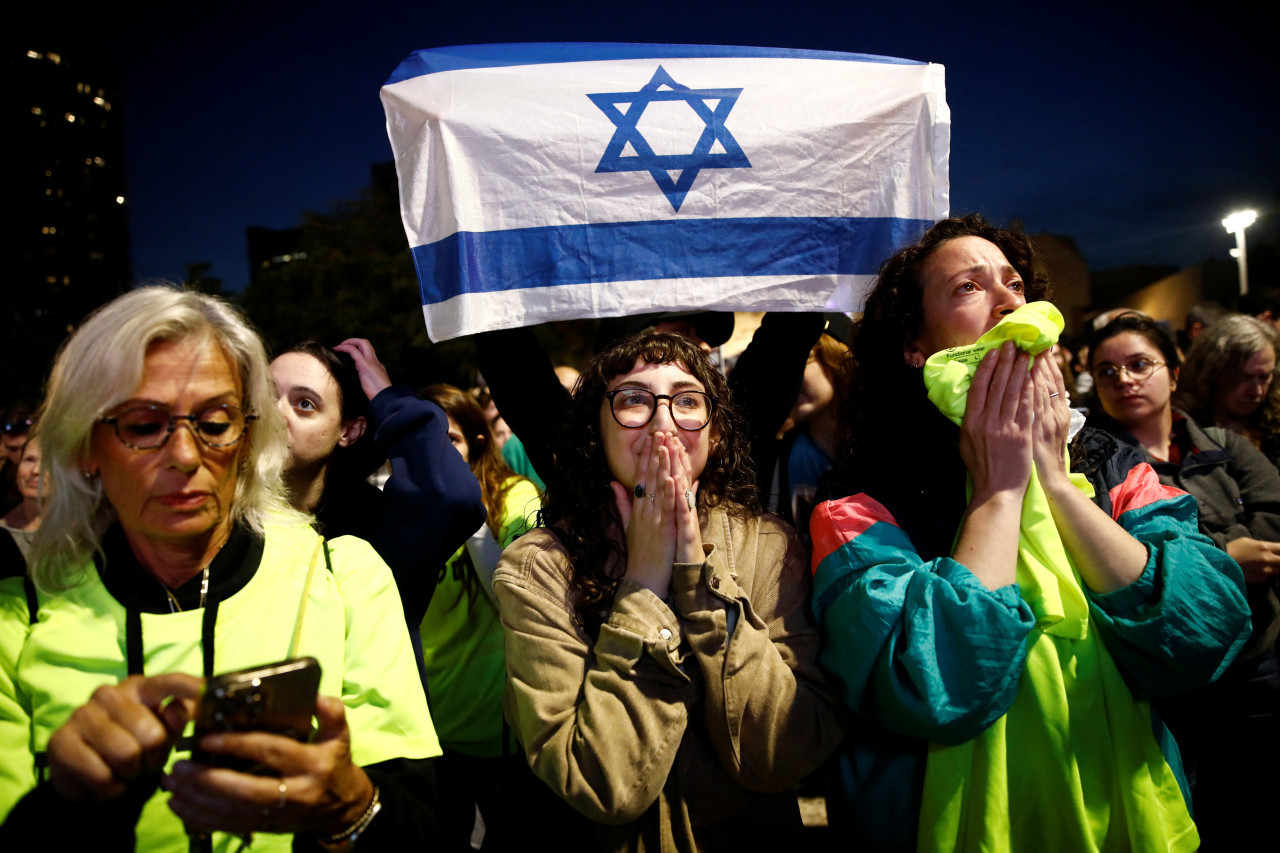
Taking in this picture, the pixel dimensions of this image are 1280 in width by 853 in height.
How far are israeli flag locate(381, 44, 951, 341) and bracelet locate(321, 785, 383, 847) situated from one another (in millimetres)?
1768

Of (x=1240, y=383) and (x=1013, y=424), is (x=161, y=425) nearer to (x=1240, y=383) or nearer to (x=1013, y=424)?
(x=1013, y=424)

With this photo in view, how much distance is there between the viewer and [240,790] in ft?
4.29

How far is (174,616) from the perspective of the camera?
1.66 m

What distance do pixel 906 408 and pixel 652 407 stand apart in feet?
2.64

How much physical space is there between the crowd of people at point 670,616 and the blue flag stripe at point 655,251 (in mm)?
644

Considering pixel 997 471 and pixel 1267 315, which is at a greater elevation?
pixel 1267 315

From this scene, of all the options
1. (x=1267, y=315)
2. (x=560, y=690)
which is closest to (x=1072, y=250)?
(x=1267, y=315)

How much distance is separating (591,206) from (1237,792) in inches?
141

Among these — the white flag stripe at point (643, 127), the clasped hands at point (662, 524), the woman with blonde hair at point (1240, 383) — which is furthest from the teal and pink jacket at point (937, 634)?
the woman with blonde hair at point (1240, 383)

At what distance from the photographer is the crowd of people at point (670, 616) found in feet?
5.13

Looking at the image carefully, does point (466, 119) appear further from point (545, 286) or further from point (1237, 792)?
point (1237, 792)

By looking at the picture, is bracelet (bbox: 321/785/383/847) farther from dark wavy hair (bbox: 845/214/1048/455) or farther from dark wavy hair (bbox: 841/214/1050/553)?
dark wavy hair (bbox: 845/214/1048/455)

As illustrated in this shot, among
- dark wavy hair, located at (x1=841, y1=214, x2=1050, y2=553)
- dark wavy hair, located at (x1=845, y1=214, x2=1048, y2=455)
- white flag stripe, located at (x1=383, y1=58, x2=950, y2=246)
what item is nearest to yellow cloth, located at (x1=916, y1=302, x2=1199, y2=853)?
dark wavy hair, located at (x1=841, y1=214, x2=1050, y2=553)

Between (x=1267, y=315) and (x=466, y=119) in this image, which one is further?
(x=1267, y=315)
